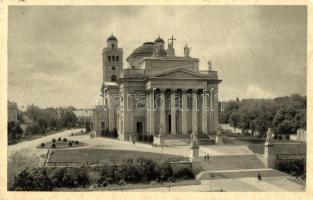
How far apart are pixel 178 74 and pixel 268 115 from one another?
8.19 metres

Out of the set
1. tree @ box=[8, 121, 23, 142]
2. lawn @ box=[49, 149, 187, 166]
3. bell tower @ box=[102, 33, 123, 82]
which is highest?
bell tower @ box=[102, 33, 123, 82]

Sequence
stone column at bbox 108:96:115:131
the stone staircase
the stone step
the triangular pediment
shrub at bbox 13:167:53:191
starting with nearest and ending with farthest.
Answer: shrub at bbox 13:167:53:191 → the stone step → the stone staircase → the triangular pediment → stone column at bbox 108:96:115:131

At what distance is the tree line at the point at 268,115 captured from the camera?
2736cm

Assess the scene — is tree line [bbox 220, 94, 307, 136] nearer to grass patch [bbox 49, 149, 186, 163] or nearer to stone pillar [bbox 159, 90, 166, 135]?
stone pillar [bbox 159, 90, 166, 135]

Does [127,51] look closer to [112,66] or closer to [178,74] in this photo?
[178,74]

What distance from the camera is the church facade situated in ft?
98.8

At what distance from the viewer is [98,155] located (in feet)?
72.6

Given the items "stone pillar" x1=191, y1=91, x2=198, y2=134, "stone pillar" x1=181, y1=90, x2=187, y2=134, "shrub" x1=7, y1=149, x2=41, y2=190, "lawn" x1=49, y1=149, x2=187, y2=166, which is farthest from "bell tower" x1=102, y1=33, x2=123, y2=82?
"shrub" x1=7, y1=149, x2=41, y2=190

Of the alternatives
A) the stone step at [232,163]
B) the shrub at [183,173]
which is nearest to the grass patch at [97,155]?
the stone step at [232,163]

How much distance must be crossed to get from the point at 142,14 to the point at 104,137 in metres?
19.8

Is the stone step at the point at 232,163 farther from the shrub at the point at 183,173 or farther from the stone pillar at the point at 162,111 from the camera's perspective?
the stone pillar at the point at 162,111

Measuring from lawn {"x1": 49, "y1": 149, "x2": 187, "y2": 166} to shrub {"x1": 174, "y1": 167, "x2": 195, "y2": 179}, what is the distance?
2.06 metres

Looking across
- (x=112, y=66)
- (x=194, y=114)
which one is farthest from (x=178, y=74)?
(x=112, y=66)

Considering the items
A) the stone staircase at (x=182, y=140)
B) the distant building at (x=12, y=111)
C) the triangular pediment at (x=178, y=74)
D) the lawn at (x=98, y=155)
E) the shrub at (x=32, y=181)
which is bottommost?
the shrub at (x=32, y=181)
